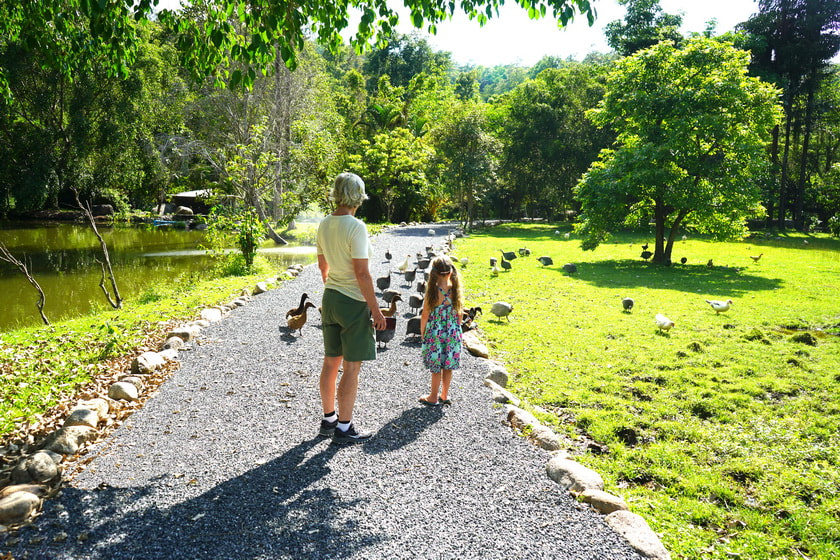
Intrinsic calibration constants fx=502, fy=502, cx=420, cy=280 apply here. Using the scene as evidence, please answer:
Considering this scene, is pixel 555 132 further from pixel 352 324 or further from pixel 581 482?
pixel 581 482

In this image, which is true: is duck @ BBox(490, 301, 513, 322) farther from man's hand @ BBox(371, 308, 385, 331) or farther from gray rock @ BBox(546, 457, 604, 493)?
man's hand @ BBox(371, 308, 385, 331)

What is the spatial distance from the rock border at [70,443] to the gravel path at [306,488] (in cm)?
14

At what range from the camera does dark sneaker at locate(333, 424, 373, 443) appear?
4452 mm

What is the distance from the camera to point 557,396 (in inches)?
242

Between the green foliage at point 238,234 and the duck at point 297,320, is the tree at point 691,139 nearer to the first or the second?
the green foliage at point 238,234

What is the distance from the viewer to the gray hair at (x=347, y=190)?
403 centimetres

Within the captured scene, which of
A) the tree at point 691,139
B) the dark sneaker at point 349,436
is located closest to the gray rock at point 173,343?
the dark sneaker at point 349,436

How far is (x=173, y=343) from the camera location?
7141mm

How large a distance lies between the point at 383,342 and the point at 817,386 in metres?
5.71

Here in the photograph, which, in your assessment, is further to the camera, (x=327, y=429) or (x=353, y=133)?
(x=353, y=133)

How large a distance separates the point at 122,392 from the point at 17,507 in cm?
216

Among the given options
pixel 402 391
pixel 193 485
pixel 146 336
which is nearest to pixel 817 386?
pixel 402 391

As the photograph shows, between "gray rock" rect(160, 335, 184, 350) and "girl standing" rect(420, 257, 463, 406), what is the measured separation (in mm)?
3901

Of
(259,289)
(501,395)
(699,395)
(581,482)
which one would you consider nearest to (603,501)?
(581,482)
